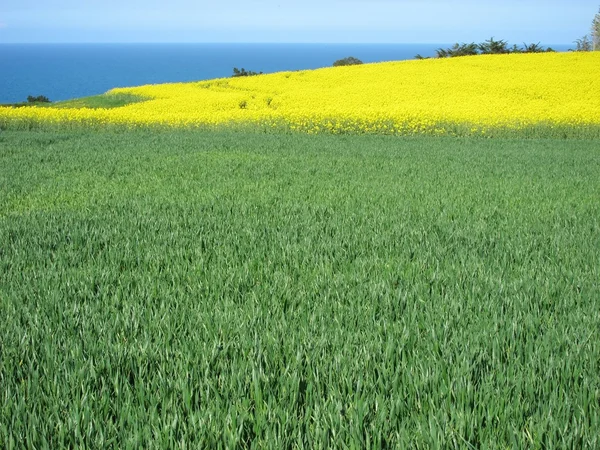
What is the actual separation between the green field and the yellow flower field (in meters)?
12.5

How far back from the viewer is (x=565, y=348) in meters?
3.22

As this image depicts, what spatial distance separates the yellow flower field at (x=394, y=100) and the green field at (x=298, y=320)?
1248 centimetres

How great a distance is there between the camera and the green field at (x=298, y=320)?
2.39 meters

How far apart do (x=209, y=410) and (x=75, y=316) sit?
5.84ft

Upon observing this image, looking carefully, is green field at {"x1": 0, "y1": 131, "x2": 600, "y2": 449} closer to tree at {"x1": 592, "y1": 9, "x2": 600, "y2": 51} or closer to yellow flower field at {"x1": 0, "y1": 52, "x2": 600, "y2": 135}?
yellow flower field at {"x1": 0, "y1": 52, "x2": 600, "y2": 135}

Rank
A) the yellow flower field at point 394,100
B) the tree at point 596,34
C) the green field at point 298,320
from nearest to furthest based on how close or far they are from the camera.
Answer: the green field at point 298,320
the yellow flower field at point 394,100
the tree at point 596,34

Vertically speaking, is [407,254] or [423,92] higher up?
[423,92]

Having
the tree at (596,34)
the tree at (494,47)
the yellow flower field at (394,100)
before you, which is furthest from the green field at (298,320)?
the tree at (596,34)

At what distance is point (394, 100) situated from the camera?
26609mm

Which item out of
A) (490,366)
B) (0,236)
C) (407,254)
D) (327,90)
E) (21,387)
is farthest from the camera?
(327,90)

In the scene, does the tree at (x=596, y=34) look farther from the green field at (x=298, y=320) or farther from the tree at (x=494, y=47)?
the green field at (x=298, y=320)

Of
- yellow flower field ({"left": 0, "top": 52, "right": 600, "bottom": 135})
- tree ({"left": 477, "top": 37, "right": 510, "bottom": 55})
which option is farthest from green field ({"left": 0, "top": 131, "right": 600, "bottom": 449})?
tree ({"left": 477, "top": 37, "right": 510, "bottom": 55})

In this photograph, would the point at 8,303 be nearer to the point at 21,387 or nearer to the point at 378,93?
the point at 21,387

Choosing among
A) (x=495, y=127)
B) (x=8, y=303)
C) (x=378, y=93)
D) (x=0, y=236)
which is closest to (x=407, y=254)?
(x=8, y=303)
